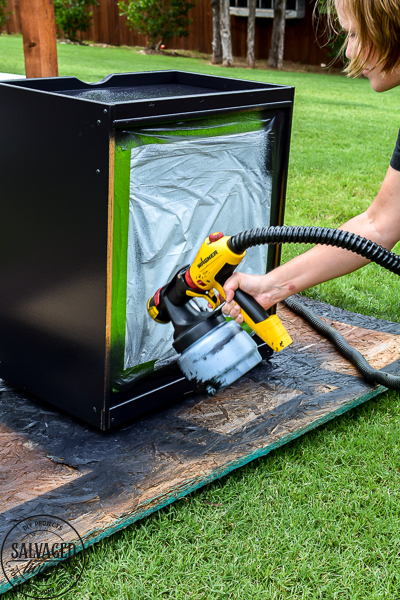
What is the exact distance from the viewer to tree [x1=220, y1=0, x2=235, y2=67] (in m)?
15.8

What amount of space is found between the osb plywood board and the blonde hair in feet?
3.90

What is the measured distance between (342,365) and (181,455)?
0.93m

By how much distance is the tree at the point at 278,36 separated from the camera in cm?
1568

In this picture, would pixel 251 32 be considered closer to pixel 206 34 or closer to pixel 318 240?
pixel 206 34

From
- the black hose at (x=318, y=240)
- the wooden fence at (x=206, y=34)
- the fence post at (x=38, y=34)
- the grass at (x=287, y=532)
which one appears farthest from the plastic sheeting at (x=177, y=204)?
the wooden fence at (x=206, y=34)

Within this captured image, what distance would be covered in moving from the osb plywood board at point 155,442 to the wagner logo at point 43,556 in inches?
1.1

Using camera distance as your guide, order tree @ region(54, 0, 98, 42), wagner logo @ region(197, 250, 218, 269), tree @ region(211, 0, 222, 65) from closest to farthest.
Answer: wagner logo @ region(197, 250, 218, 269)
tree @ region(211, 0, 222, 65)
tree @ region(54, 0, 98, 42)

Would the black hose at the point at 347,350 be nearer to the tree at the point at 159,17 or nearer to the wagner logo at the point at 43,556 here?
the wagner logo at the point at 43,556

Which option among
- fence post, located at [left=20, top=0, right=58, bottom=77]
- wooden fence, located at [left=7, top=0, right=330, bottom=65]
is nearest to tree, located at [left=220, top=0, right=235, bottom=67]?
wooden fence, located at [left=7, top=0, right=330, bottom=65]

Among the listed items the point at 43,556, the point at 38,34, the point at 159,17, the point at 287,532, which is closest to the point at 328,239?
the point at 287,532

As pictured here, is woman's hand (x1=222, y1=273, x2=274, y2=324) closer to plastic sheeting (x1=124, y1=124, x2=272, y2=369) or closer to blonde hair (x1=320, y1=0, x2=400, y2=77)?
plastic sheeting (x1=124, y1=124, x2=272, y2=369)

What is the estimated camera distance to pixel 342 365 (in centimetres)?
260

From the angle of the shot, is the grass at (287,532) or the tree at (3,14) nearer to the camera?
the grass at (287,532)

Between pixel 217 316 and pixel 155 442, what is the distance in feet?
1.63
